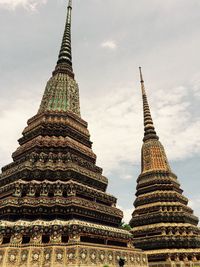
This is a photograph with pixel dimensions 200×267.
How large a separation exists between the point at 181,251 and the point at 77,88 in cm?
2628

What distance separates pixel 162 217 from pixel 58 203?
1793cm

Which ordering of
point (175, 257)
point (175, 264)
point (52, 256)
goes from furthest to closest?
point (175, 257) < point (175, 264) < point (52, 256)

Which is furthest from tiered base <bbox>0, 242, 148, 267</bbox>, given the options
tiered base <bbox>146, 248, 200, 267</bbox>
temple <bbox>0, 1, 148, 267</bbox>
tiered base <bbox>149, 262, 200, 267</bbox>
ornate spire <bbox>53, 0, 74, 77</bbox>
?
ornate spire <bbox>53, 0, 74, 77</bbox>

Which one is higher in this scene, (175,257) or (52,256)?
(175,257)

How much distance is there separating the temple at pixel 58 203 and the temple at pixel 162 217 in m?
6.79

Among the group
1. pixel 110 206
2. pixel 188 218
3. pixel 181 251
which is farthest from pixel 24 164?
pixel 188 218

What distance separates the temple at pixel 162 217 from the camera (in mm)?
32625

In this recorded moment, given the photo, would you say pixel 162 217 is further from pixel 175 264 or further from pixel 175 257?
pixel 175 264

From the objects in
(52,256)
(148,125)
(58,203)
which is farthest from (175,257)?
(148,125)

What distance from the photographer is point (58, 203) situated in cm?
2327

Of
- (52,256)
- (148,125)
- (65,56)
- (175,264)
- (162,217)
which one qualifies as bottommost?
(52,256)

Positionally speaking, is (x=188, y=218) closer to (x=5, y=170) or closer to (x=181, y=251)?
(x=181, y=251)

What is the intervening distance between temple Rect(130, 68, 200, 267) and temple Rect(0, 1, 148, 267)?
22.3ft

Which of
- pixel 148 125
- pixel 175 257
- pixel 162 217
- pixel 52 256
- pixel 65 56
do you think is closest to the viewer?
pixel 52 256
